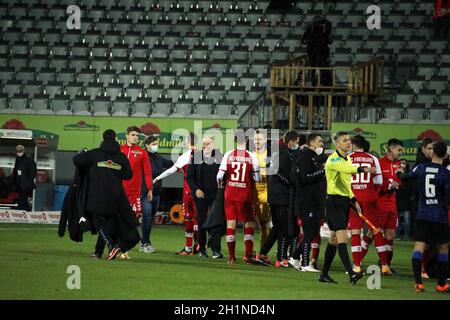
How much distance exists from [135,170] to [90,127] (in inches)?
432

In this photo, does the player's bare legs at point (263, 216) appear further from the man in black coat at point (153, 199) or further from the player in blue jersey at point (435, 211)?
the player in blue jersey at point (435, 211)

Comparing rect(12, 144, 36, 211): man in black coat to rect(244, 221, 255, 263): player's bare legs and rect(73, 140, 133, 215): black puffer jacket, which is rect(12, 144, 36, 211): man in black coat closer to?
rect(73, 140, 133, 215): black puffer jacket

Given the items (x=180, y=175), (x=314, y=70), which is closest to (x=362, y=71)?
(x=314, y=70)

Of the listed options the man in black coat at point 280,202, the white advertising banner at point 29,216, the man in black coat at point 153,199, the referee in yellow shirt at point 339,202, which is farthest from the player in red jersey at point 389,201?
the white advertising banner at point 29,216

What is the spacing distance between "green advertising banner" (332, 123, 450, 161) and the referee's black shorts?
1357 cm

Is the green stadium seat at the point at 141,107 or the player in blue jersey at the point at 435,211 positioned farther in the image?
the green stadium seat at the point at 141,107

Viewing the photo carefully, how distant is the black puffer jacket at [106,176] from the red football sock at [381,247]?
4079 millimetres

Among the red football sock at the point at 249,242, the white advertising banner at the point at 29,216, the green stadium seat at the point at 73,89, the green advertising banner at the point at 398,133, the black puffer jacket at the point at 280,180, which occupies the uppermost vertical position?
the green stadium seat at the point at 73,89

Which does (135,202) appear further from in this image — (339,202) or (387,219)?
(339,202)

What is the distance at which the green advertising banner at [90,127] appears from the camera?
93.8 ft

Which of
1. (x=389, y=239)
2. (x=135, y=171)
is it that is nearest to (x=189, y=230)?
(x=135, y=171)

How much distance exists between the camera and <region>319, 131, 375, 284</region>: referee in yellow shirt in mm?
13695

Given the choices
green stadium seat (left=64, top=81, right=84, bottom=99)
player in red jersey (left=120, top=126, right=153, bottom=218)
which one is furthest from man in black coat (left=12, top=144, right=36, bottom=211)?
player in red jersey (left=120, top=126, right=153, bottom=218)

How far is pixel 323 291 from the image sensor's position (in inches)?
499
